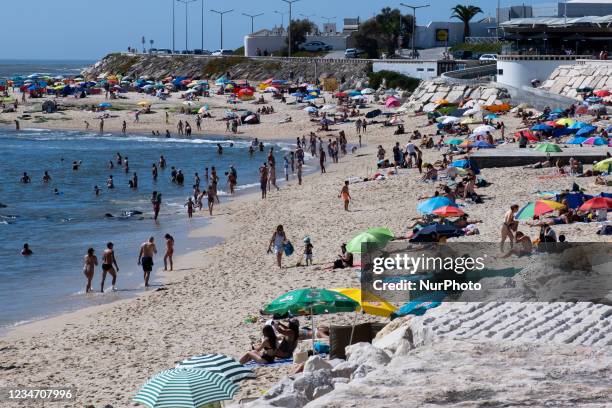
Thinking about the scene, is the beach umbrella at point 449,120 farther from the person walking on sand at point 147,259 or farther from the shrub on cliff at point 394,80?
the person walking on sand at point 147,259

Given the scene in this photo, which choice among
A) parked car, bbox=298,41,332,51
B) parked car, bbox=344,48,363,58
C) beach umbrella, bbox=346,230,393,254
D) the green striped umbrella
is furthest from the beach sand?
parked car, bbox=298,41,332,51

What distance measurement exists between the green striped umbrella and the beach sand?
0.99 m

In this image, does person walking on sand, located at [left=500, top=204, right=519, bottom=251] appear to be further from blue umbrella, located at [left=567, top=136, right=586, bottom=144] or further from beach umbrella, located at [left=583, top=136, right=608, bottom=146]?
blue umbrella, located at [left=567, top=136, right=586, bottom=144]

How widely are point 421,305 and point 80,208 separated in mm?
23429

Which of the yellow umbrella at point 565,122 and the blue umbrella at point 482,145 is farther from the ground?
the yellow umbrella at point 565,122

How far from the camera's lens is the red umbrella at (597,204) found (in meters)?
21.8

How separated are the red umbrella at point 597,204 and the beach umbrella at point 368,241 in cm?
505

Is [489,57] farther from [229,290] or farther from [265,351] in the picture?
[265,351]

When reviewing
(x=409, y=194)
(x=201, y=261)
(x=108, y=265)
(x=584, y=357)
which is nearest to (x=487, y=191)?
(x=409, y=194)

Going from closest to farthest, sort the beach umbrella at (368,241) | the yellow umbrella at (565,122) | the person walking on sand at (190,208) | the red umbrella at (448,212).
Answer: the beach umbrella at (368,241), the red umbrella at (448,212), the person walking on sand at (190,208), the yellow umbrella at (565,122)

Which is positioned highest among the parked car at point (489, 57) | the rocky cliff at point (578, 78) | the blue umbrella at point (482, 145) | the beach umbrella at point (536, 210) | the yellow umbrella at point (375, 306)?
the parked car at point (489, 57)

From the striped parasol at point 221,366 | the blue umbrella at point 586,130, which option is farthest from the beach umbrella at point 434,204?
the blue umbrella at point 586,130

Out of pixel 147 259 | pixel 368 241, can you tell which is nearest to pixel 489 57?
pixel 147 259

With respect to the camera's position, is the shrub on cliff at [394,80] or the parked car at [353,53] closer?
the shrub on cliff at [394,80]
